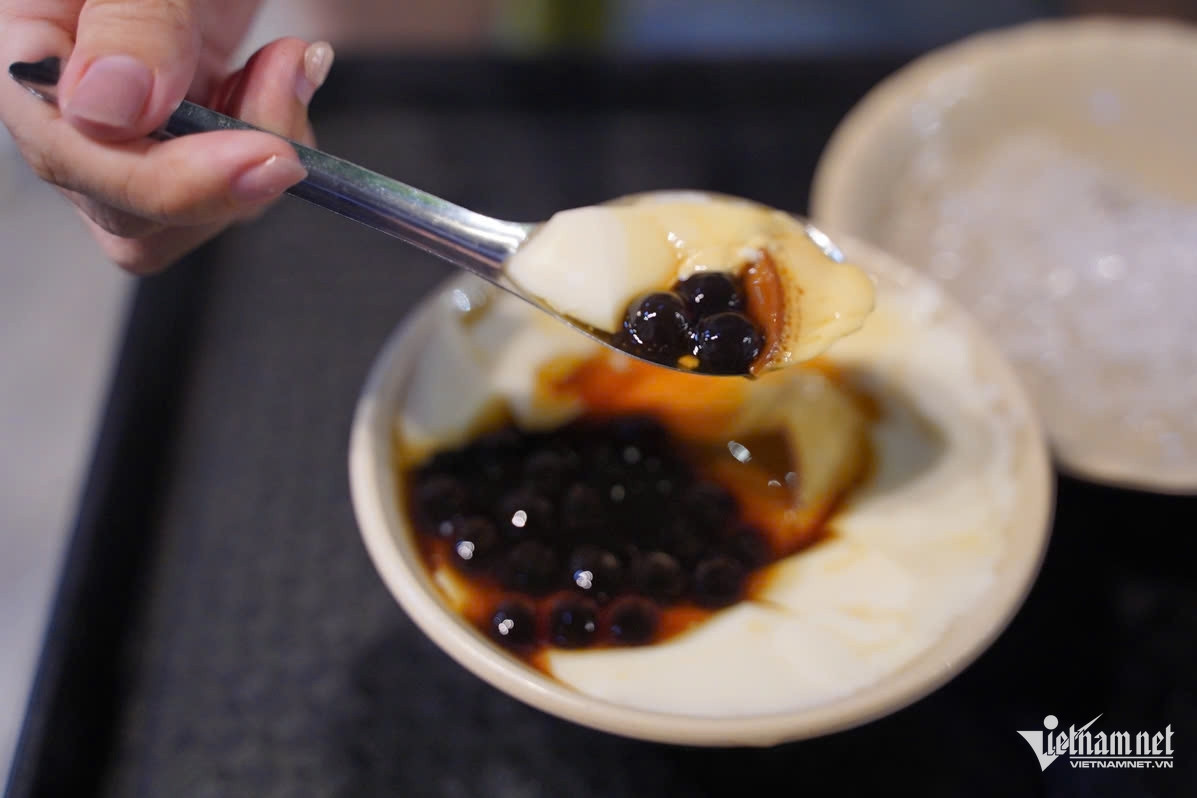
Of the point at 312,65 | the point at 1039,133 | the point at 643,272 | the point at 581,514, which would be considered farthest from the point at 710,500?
the point at 1039,133

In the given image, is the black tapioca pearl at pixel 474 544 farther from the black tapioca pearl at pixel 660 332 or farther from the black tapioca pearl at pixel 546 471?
the black tapioca pearl at pixel 660 332

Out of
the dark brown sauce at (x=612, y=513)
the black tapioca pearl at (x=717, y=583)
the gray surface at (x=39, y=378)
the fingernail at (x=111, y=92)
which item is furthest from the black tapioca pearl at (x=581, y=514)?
the gray surface at (x=39, y=378)

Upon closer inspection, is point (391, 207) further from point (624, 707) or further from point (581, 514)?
point (624, 707)

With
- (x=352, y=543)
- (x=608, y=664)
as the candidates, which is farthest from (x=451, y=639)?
(x=352, y=543)

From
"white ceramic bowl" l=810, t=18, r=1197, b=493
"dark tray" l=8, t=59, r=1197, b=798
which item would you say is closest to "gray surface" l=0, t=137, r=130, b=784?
"dark tray" l=8, t=59, r=1197, b=798

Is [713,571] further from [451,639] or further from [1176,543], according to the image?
[1176,543]

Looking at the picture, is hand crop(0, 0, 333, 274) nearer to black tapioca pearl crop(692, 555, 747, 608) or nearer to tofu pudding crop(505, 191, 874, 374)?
tofu pudding crop(505, 191, 874, 374)
